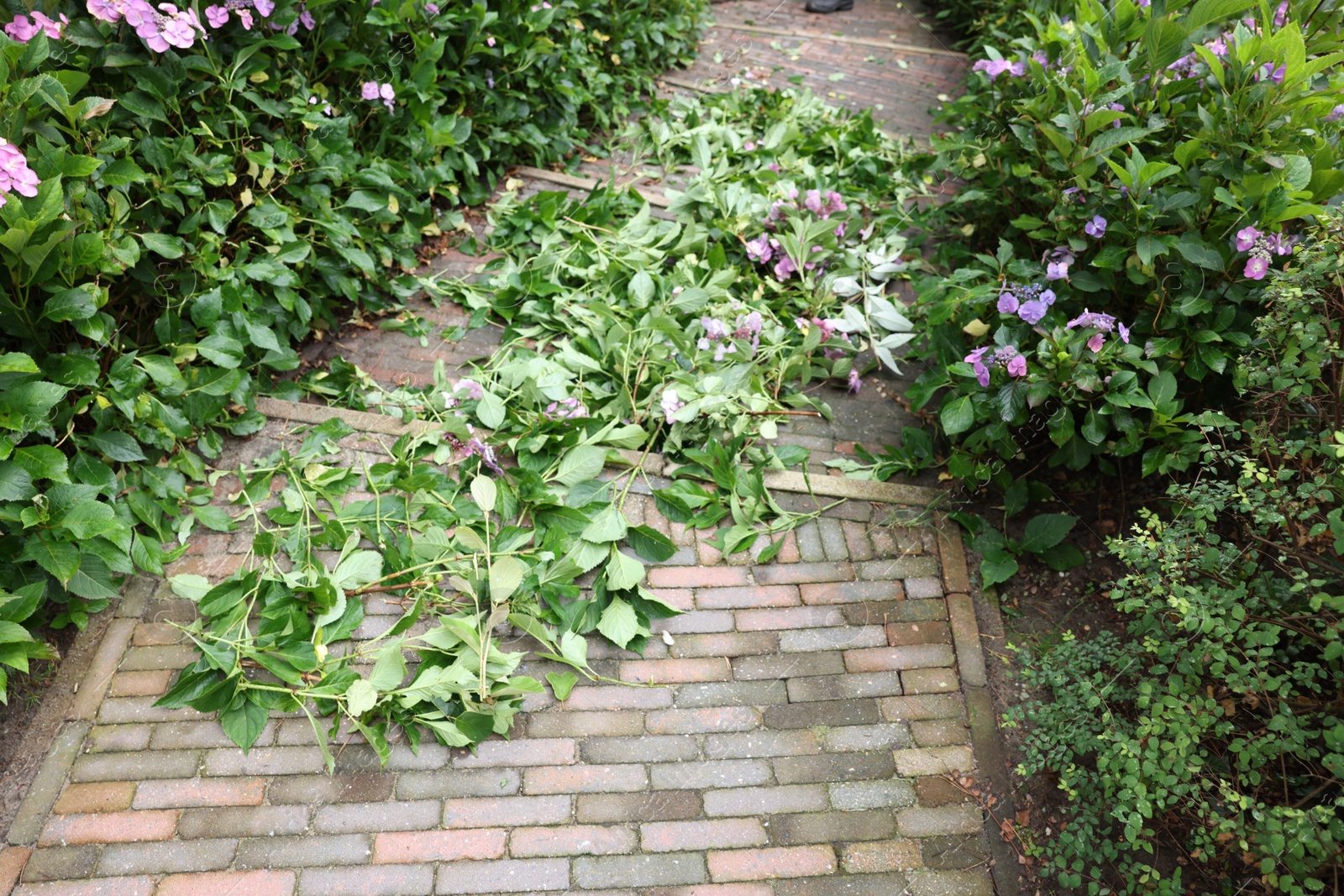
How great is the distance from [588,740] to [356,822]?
26.5 inches

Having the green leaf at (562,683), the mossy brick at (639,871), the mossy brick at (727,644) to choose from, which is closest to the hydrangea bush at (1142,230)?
Answer: the mossy brick at (727,644)

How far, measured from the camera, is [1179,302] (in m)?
2.87

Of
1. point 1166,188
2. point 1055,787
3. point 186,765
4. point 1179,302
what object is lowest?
point 1055,787

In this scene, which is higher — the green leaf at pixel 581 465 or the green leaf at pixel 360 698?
the green leaf at pixel 581 465

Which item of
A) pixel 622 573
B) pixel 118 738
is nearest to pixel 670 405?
pixel 622 573

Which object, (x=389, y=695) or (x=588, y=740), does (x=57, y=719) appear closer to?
(x=389, y=695)

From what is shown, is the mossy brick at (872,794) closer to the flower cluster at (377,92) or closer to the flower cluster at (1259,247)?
the flower cluster at (1259,247)

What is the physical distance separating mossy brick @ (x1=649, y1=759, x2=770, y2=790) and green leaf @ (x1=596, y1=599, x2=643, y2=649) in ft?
1.37

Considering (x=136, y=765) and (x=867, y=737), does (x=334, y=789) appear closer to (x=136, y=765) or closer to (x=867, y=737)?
(x=136, y=765)

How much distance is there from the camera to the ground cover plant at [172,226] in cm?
254

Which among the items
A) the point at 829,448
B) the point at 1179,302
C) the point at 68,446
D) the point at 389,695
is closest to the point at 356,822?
the point at 389,695

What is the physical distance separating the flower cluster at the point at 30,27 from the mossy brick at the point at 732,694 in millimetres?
2833

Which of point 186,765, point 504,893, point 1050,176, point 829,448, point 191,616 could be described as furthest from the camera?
point 829,448

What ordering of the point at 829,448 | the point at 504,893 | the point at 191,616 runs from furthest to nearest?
the point at 829,448
the point at 191,616
the point at 504,893
